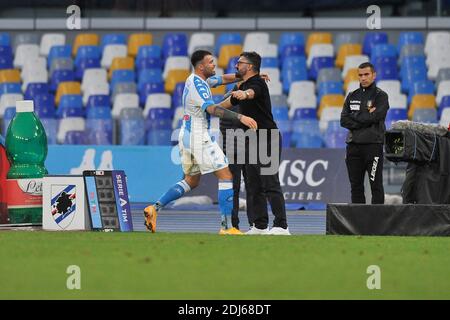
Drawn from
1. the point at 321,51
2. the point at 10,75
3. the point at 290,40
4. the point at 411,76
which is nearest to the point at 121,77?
the point at 10,75

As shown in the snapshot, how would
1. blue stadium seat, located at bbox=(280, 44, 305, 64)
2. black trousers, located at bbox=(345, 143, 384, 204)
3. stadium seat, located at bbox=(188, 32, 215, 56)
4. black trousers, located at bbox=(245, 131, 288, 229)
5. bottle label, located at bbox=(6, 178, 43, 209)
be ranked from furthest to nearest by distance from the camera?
stadium seat, located at bbox=(188, 32, 215, 56) → blue stadium seat, located at bbox=(280, 44, 305, 64) → black trousers, located at bbox=(345, 143, 384, 204) → bottle label, located at bbox=(6, 178, 43, 209) → black trousers, located at bbox=(245, 131, 288, 229)

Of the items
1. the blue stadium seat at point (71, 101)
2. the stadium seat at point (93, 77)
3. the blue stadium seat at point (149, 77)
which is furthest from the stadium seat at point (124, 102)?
the stadium seat at point (93, 77)

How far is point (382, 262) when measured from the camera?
8367 millimetres

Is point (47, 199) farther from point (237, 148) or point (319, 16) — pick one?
point (319, 16)

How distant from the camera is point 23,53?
2472cm

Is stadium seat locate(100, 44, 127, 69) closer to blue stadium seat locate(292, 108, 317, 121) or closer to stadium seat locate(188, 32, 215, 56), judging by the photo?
stadium seat locate(188, 32, 215, 56)

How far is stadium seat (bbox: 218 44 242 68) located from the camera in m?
23.9

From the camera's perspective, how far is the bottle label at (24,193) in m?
12.3

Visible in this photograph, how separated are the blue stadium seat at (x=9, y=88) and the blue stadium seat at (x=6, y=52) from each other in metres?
1.14

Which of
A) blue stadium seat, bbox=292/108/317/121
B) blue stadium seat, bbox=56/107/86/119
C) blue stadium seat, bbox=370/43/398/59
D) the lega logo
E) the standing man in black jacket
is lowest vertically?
the lega logo

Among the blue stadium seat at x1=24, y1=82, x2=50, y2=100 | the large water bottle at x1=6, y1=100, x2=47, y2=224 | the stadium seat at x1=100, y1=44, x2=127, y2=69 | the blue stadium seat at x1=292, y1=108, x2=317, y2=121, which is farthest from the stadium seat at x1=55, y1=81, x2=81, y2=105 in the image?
the large water bottle at x1=6, y1=100, x2=47, y2=224

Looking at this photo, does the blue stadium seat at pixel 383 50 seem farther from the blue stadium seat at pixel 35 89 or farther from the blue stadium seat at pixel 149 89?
the blue stadium seat at pixel 35 89

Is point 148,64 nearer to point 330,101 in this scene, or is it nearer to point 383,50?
point 330,101

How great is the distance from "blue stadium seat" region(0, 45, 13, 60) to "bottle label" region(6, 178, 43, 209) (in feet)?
42.5
